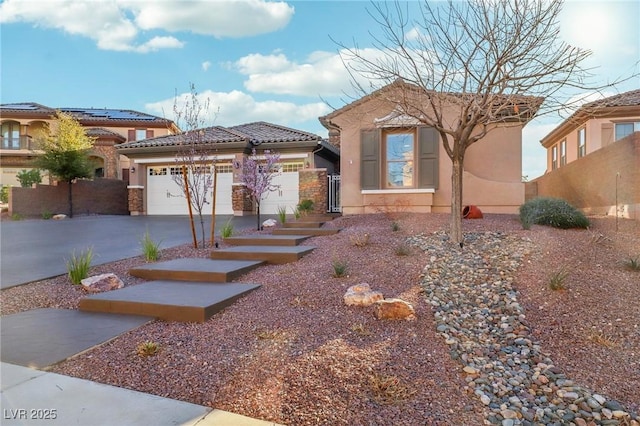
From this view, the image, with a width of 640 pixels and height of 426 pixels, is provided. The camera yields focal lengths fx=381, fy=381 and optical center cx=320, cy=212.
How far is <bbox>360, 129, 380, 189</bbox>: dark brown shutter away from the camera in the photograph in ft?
40.3

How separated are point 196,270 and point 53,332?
90.3 inches

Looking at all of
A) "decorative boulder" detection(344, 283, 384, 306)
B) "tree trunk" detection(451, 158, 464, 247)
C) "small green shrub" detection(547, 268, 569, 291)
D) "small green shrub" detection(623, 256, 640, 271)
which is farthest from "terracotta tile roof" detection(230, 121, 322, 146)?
"small green shrub" detection(547, 268, 569, 291)

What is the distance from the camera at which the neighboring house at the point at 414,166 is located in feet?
39.2

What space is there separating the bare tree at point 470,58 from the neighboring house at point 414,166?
14.0 feet

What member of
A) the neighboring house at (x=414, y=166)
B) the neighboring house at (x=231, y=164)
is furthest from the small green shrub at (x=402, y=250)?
the neighboring house at (x=231, y=164)

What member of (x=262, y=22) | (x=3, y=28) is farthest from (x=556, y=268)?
(x=3, y=28)

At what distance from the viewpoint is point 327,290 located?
17.1 feet

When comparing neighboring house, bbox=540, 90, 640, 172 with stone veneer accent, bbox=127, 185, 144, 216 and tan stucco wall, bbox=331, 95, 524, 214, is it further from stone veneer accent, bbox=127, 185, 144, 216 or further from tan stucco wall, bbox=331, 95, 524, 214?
stone veneer accent, bbox=127, 185, 144, 216

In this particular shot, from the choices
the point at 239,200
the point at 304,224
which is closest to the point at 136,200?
the point at 239,200

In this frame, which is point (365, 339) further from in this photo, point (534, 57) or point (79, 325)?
point (534, 57)

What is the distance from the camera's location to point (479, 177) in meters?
12.1

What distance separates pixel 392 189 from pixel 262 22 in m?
6.33

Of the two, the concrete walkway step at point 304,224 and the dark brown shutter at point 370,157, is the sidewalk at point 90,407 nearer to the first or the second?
the concrete walkway step at point 304,224

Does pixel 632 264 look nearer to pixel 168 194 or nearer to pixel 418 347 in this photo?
pixel 418 347
